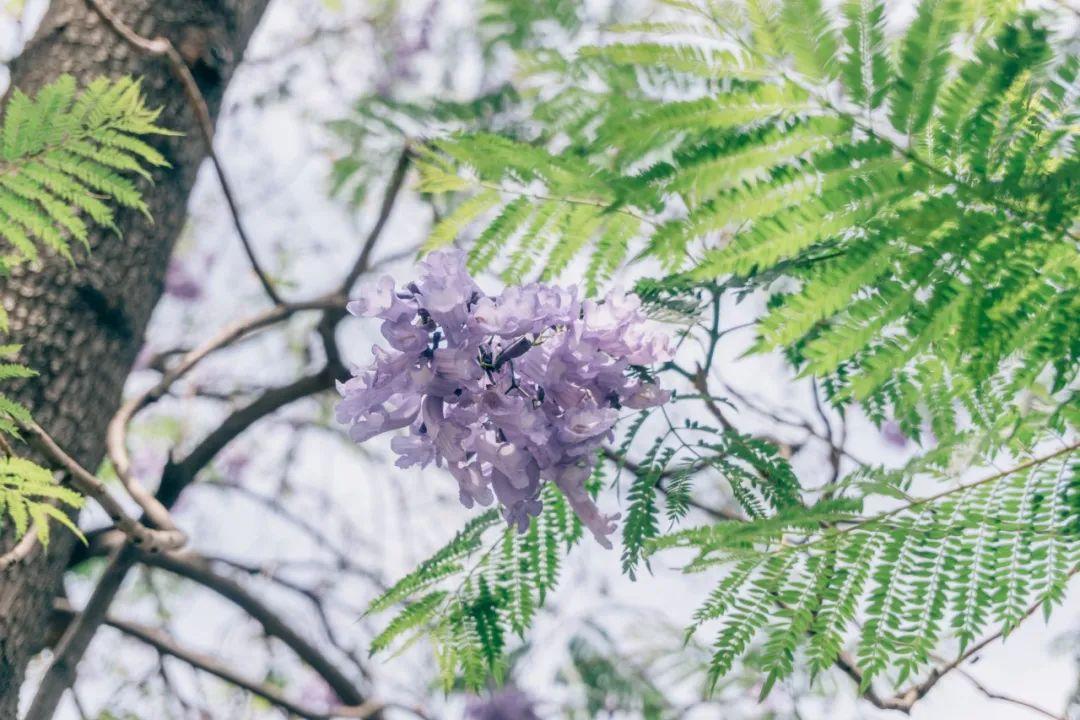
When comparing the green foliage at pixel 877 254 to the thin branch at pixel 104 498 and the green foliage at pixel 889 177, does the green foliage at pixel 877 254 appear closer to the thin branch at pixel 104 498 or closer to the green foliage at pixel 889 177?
the green foliage at pixel 889 177

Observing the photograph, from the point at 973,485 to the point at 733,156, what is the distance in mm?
605

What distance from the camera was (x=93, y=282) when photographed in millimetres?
2529

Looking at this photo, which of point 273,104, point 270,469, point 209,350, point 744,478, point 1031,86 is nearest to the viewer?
point 1031,86

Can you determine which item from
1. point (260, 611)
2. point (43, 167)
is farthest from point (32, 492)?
point (260, 611)

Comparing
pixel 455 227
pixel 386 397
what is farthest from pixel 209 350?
pixel 386 397

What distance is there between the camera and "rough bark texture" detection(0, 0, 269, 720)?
→ 2373mm

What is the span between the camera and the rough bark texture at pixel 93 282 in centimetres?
237

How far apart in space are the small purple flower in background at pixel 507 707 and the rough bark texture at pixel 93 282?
1928 millimetres

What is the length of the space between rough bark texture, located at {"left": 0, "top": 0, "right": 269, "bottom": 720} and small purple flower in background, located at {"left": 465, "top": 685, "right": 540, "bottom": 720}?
193cm

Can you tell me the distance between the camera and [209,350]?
11.0 feet

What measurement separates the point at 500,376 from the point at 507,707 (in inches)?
112

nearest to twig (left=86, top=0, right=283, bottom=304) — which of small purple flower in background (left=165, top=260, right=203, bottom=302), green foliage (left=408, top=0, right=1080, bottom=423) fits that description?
green foliage (left=408, top=0, right=1080, bottom=423)

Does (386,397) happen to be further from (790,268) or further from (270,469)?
(270,469)

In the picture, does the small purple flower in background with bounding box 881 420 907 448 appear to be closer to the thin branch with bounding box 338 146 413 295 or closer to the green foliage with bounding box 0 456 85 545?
the thin branch with bounding box 338 146 413 295
